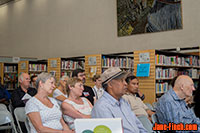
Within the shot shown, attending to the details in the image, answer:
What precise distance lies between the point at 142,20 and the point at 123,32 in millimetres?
960

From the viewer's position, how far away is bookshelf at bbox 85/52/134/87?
26.7 feet

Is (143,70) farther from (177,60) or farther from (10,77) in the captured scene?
(10,77)

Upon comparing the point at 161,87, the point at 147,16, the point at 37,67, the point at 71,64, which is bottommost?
the point at 161,87

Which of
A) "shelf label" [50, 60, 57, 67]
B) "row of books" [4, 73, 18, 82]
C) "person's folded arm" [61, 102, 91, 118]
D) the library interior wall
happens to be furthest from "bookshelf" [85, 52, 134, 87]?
"row of books" [4, 73, 18, 82]

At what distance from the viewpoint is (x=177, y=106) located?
3025 millimetres

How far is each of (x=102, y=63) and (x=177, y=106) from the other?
5251 mm

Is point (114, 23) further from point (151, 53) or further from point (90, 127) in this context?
point (90, 127)

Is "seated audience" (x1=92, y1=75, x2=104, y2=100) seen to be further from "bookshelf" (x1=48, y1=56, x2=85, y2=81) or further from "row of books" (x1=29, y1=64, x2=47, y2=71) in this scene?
"row of books" (x1=29, y1=64, x2=47, y2=71)

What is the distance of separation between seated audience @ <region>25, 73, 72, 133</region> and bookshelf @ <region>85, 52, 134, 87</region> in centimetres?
486

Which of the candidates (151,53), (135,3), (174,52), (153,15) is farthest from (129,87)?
(135,3)

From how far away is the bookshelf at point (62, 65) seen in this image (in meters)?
9.38

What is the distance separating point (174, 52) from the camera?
7.76m

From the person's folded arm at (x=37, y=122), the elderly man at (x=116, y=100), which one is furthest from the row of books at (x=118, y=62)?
the elderly man at (x=116, y=100)

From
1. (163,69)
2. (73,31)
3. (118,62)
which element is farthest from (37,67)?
(163,69)
